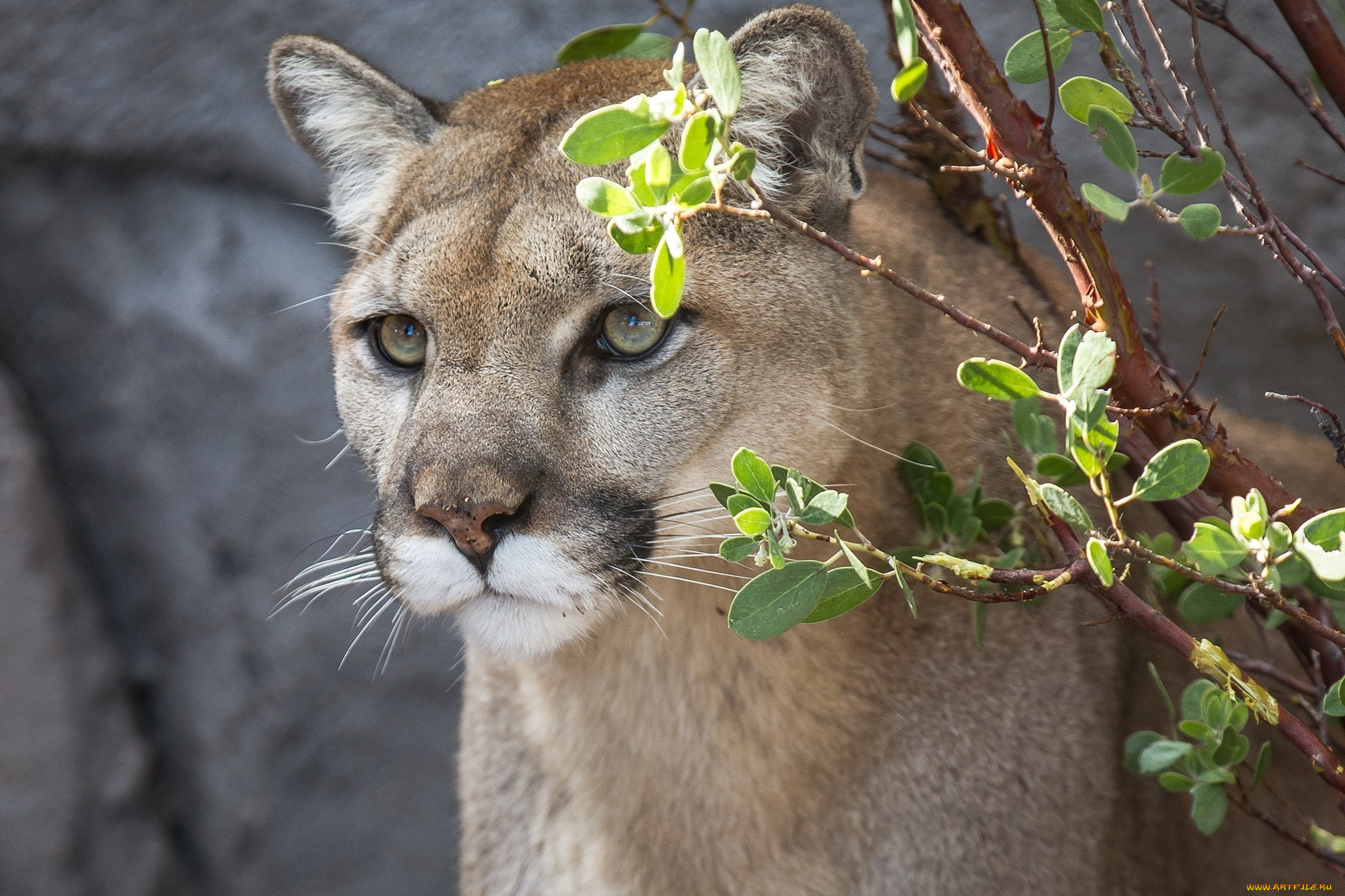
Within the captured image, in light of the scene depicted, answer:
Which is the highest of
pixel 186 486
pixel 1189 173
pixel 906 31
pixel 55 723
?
pixel 906 31

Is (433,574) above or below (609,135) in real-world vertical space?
below

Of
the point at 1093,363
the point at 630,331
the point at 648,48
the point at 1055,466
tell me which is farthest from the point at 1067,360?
the point at 648,48

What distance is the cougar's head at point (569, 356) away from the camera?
1.82 m

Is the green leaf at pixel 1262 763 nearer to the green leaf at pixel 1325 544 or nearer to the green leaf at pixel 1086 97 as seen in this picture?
the green leaf at pixel 1325 544

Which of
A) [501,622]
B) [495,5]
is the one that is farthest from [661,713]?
[495,5]

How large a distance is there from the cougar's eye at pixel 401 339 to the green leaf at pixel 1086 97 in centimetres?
114

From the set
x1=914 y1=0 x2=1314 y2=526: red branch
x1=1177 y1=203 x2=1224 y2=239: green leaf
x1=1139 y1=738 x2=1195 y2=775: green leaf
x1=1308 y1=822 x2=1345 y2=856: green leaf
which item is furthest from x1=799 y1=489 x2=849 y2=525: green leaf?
x1=1308 y1=822 x2=1345 y2=856: green leaf

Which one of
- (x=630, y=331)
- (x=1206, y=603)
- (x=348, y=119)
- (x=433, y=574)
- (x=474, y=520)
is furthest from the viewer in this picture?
(x=348, y=119)

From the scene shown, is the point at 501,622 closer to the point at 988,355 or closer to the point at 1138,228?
the point at 988,355

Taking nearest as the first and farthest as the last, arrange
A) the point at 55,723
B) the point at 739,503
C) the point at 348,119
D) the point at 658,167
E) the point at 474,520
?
the point at 658,167, the point at 739,503, the point at 474,520, the point at 348,119, the point at 55,723

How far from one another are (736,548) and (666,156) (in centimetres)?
48

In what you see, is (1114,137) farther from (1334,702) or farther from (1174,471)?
(1334,702)

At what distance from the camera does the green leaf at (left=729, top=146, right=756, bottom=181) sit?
127 centimetres

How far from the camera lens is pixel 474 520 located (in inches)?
68.7
